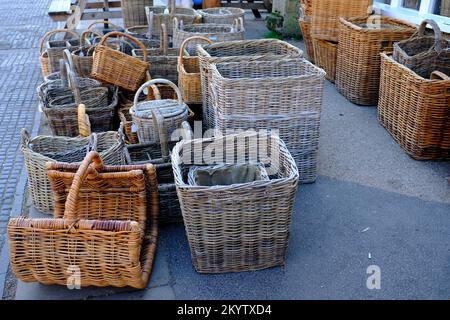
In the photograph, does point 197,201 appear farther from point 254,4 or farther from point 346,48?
point 254,4

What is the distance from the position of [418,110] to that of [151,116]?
6.85ft

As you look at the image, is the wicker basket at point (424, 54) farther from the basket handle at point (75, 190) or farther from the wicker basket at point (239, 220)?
the basket handle at point (75, 190)

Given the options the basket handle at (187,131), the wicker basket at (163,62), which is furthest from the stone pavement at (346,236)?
the wicker basket at (163,62)

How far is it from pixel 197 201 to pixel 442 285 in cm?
142

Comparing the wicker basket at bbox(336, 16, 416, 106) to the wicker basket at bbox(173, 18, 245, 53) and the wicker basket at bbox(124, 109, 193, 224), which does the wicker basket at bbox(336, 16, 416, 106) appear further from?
the wicker basket at bbox(124, 109, 193, 224)

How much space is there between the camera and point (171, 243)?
292 centimetres

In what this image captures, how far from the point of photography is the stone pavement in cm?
252

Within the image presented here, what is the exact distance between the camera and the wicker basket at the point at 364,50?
15.1 ft

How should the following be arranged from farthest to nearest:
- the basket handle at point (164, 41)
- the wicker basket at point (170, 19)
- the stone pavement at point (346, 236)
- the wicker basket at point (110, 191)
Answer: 1. the wicker basket at point (170, 19)
2. the basket handle at point (164, 41)
3. the wicker basket at point (110, 191)
4. the stone pavement at point (346, 236)

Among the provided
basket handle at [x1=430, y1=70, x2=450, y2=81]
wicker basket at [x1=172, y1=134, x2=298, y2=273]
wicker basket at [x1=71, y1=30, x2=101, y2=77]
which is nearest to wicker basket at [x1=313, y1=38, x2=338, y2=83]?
basket handle at [x1=430, y1=70, x2=450, y2=81]

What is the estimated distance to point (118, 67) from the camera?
4312 millimetres

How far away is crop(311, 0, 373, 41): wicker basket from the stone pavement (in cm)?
130

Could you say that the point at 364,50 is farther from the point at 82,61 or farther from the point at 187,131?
the point at 82,61

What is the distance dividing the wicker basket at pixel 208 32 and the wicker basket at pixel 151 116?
1325 mm
